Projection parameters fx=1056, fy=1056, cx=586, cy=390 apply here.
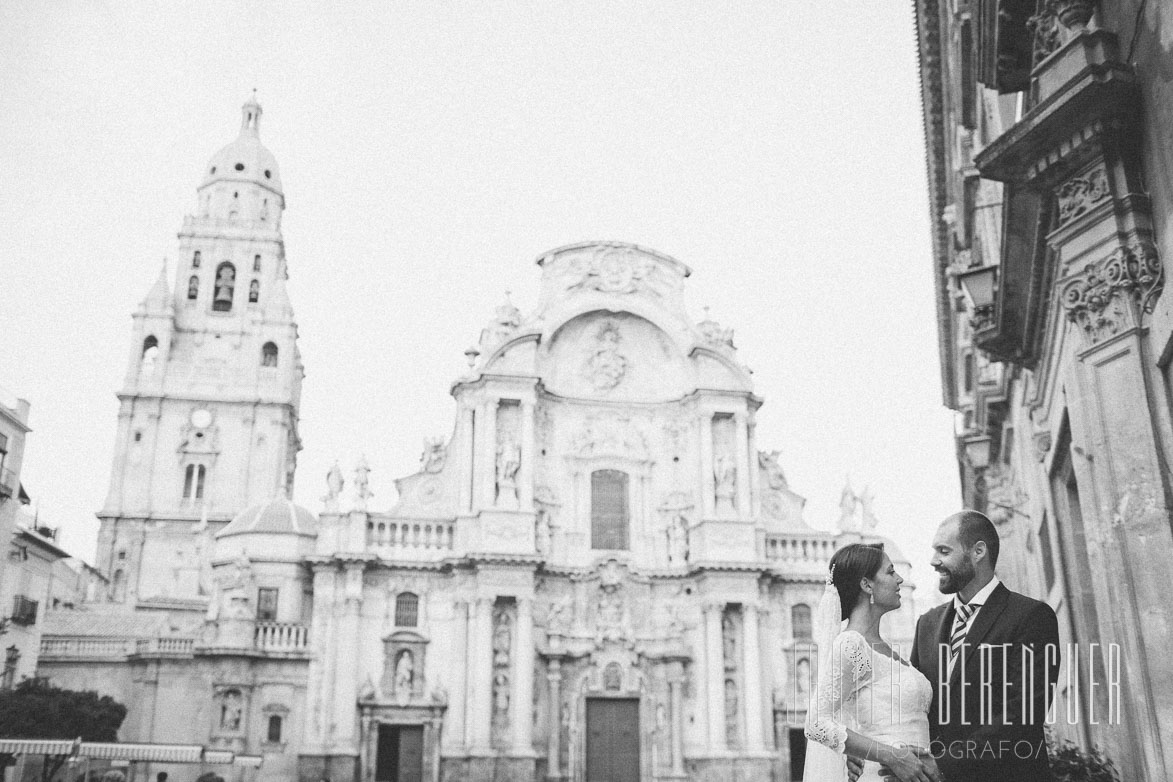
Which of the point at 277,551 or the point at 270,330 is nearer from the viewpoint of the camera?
the point at 277,551

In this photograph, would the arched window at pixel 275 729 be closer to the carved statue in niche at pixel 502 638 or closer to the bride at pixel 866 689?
the carved statue in niche at pixel 502 638

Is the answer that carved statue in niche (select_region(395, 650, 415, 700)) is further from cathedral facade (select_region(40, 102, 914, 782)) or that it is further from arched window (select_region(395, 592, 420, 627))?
arched window (select_region(395, 592, 420, 627))

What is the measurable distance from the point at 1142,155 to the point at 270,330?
52110mm

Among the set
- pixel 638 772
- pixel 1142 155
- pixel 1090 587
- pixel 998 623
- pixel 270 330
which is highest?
pixel 270 330

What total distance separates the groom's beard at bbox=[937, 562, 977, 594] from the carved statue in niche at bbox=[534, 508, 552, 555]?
2812cm

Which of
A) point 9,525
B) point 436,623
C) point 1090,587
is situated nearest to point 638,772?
point 436,623

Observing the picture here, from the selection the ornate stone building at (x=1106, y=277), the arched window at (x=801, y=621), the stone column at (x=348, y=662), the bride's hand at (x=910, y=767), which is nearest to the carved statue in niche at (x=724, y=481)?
the arched window at (x=801, y=621)

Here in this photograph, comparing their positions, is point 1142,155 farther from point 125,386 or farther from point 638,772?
point 125,386

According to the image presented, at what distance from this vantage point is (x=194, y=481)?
5138 cm

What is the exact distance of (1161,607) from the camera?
7254 millimetres

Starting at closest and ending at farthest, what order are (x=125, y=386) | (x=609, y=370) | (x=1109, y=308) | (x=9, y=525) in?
(x=1109, y=308) < (x=9, y=525) < (x=609, y=370) < (x=125, y=386)

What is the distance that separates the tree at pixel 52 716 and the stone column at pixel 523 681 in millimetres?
10790

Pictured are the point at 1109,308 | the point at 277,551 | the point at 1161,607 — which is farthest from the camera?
the point at 277,551

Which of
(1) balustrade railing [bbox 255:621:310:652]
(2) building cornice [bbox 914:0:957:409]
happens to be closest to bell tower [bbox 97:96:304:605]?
(1) balustrade railing [bbox 255:621:310:652]
